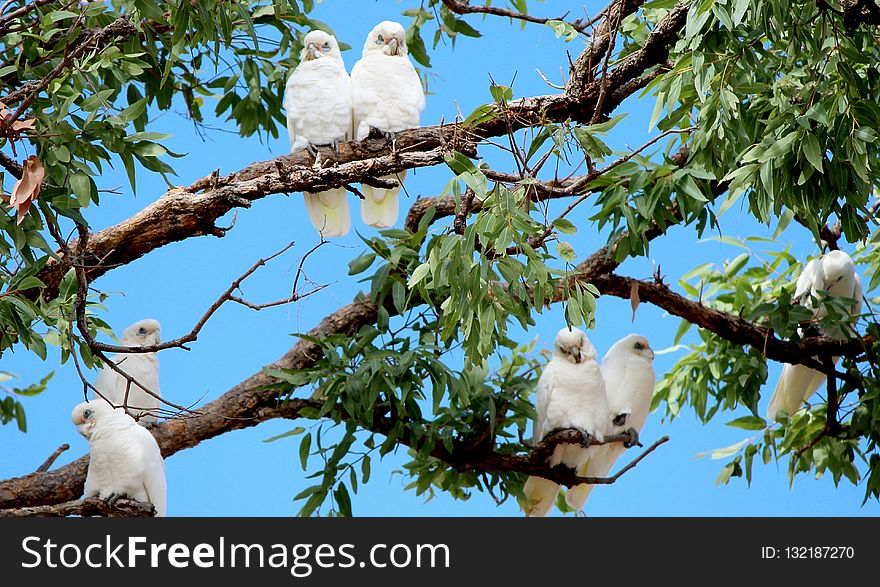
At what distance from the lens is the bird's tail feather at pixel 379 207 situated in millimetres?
3998

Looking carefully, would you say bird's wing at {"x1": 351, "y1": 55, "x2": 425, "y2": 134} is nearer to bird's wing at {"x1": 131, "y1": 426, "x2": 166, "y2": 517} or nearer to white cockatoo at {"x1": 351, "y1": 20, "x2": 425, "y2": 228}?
white cockatoo at {"x1": 351, "y1": 20, "x2": 425, "y2": 228}

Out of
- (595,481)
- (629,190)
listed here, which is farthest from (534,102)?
(595,481)

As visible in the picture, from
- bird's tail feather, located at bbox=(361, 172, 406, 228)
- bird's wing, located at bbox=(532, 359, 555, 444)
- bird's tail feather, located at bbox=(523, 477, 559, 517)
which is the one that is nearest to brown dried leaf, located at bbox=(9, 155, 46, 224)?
bird's tail feather, located at bbox=(361, 172, 406, 228)

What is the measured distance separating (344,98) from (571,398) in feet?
4.47

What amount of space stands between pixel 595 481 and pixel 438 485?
85 centimetres

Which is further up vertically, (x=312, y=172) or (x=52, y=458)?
(x=312, y=172)

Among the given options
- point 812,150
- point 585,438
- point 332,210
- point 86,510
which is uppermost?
point 332,210

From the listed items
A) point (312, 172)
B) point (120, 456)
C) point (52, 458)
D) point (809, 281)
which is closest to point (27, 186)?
point (312, 172)

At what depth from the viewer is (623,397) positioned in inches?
163

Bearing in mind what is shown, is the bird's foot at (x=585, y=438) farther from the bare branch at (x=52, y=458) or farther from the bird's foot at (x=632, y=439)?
the bare branch at (x=52, y=458)

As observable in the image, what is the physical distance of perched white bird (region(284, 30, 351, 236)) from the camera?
378 cm

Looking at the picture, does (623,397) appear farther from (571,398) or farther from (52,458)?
(52,458)

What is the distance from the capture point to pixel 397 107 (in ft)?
12.4

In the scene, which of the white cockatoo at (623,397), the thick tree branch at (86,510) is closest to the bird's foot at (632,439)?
the white cockatoo at (623,397)
